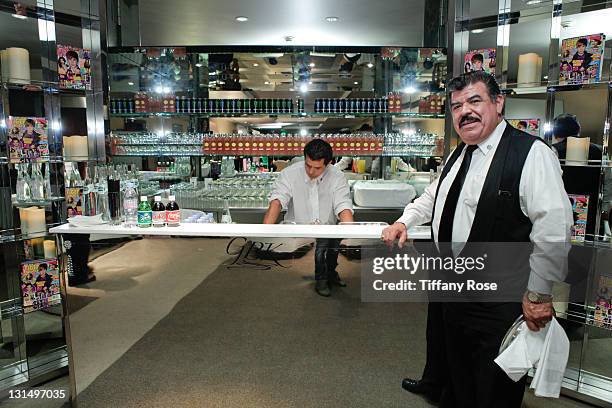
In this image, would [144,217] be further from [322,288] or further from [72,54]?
[72,54]

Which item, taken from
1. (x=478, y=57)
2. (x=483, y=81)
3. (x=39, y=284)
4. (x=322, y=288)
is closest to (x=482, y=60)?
(x=478, y=57)

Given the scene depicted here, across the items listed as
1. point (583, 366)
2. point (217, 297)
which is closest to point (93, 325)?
point (217, 297)

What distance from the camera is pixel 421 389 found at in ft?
7.89

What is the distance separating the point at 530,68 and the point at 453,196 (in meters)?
1.56

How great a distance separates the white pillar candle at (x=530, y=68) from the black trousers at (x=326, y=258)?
1.83 m

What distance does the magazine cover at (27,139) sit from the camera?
267cm

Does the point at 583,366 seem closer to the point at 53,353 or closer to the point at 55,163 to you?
the point at 53,353

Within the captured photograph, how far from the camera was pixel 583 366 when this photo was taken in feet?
9.43

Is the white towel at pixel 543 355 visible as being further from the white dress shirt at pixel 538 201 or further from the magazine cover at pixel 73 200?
the magazine cover at pixel 73 200

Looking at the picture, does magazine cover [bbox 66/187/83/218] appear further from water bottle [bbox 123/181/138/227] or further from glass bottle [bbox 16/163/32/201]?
water bottle [bbox 123/181/138/227]

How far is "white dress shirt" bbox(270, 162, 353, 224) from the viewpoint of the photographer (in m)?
3.40

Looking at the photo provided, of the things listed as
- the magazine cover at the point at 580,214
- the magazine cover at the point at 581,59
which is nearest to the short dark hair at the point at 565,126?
the magazine cover at the point at 581,59

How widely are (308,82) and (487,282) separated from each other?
342 centimetres

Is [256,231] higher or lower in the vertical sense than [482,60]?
lower
